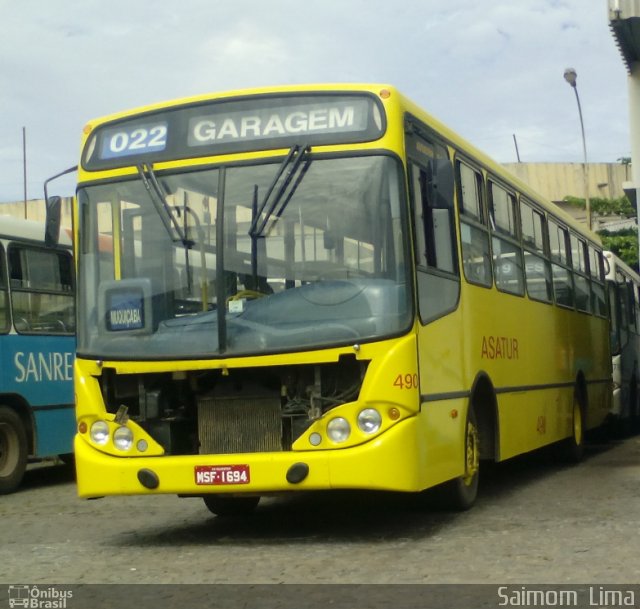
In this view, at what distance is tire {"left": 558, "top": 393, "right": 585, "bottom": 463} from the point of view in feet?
48.4

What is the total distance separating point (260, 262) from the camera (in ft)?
27.5

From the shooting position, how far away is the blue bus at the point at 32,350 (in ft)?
42.1

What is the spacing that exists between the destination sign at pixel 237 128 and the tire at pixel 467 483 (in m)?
2.62

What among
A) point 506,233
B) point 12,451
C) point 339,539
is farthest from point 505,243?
point 12,451

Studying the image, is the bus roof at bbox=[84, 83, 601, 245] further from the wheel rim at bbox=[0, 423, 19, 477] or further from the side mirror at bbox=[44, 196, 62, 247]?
the wheel rim at bbox=[0, 423, 19, 477]

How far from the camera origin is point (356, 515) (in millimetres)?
9977

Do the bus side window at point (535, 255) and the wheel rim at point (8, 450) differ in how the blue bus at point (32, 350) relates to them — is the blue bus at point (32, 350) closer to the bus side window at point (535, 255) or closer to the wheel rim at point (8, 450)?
the wheel rim at point (8, 450)

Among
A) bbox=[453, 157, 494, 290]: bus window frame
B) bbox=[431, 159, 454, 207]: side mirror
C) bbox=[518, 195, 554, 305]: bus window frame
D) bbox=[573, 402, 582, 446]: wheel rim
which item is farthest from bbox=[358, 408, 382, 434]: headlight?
bbox=[573, 402, 582, 446]: wheel rim

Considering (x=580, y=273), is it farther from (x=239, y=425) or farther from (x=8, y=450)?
(x=239, y=425)

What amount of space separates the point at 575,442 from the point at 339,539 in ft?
23.0

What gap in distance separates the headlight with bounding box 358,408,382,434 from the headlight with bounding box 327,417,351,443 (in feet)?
0.31
